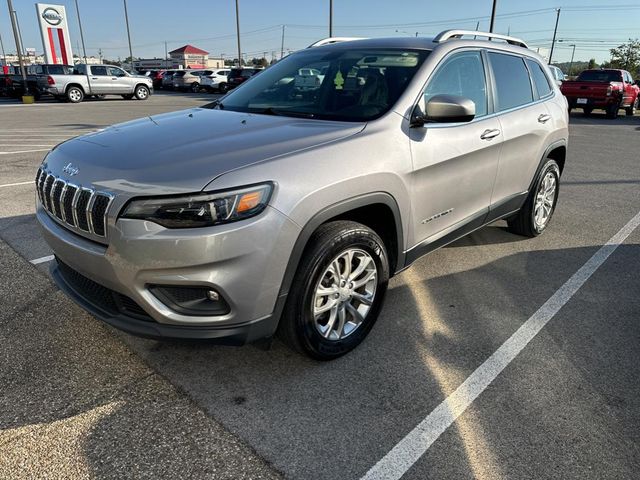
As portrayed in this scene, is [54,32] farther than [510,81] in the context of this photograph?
Yes

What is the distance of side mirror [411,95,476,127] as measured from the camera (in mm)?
2947

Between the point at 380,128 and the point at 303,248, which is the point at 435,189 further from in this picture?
the point at 303,248

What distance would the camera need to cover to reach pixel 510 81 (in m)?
4.18

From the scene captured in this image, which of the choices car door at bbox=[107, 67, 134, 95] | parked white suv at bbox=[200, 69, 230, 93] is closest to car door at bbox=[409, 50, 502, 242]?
car door at bbox=[107, 67, 134, 95]

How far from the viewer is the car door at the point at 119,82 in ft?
75.9

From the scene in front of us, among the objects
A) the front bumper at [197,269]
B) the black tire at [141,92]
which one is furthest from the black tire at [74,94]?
the front bumper at [197,269]

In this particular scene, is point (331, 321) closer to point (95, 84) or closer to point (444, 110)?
point (444, 110)

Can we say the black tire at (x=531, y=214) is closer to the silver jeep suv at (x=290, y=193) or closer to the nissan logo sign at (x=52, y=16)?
the silver jeep suv at (x=290, y=193)

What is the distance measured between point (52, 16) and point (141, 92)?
1290 centimetres

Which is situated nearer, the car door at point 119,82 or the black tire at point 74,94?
the black tire at point 74,94

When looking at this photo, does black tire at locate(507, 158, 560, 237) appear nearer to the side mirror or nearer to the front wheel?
the side mirror

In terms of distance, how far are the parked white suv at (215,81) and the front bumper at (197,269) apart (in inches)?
1190

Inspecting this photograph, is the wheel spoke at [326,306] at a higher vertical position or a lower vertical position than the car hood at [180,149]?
lower

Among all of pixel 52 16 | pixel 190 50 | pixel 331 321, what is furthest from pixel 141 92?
pixel 190 50
